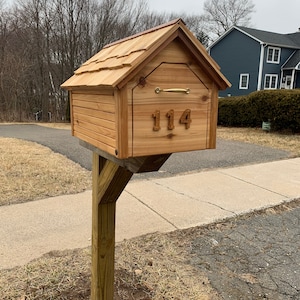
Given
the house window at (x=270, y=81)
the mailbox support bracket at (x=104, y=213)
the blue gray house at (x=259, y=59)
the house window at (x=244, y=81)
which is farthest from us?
the house window at (x=244, y=81)

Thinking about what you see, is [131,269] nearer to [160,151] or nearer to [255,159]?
[160,151]

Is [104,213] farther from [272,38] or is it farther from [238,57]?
[272,38]

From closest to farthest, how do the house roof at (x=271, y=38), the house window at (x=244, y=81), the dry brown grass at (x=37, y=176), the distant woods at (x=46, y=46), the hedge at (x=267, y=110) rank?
1. the dry brown grass at (x=37, y=176)
2. the hedge at (x=267, y=110)
3. the distant woods at (x=46, y=46)
4. the house roof at (x=271, y=38)
5. the house window at (x=244, y=81)

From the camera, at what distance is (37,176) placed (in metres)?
4.28

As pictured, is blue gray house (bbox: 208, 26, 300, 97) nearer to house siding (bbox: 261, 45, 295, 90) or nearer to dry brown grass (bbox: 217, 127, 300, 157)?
house siding (bbox: 261, 45, 295, 90)

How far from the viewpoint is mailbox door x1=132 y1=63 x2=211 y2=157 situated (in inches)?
42.2

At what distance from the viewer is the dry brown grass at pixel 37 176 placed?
3.61 m

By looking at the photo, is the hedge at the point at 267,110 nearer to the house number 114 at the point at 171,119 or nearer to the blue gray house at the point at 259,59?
the house number 114 at the point at 171,119

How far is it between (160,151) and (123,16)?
18.4m

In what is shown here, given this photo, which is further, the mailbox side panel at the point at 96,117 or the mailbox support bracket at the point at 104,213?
the mailbox support bracket at the point at 104,213

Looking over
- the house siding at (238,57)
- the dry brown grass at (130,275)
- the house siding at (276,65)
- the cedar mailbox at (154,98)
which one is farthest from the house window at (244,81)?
the cedar mailbox at (154,98)

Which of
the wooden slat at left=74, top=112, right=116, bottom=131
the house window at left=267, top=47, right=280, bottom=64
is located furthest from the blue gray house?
the wooden slat at left=74, top=112, right=116, bottom=131

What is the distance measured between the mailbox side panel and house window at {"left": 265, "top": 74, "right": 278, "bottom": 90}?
2195 centimetres

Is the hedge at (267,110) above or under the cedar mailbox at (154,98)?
under
